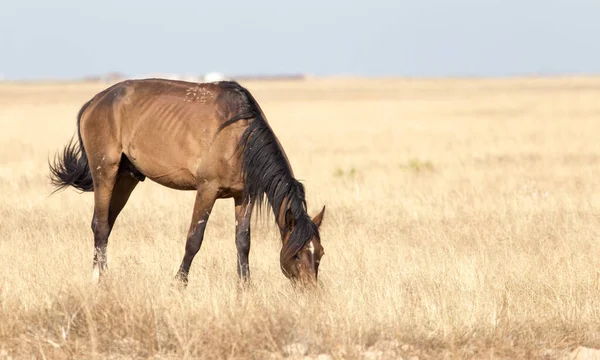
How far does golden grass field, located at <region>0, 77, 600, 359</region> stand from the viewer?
18.1 feet

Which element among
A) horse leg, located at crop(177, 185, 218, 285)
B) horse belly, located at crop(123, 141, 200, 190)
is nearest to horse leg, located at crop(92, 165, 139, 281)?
horse belly, located at crop(123, 141, 200, 190)

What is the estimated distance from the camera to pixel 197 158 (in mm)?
7445

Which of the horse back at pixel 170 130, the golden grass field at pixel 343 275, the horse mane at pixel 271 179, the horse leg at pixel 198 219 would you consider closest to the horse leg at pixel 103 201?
the horse back at pixel 170 130

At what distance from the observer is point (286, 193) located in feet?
22.7

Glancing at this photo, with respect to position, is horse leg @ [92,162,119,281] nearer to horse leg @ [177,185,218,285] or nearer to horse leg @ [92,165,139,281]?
horse leg @ [92,165,139,281]

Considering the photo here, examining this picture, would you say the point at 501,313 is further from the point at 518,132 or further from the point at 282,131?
the point at 282,131

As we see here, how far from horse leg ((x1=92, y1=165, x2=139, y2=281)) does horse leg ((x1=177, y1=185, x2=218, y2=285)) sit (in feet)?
2.86

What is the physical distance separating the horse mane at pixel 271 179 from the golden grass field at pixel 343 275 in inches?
19.0

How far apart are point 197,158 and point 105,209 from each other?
4.40 feet

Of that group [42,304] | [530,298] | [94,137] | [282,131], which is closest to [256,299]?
[42,304]

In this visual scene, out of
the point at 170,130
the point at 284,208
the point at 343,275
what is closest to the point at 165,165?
the point at 170,130

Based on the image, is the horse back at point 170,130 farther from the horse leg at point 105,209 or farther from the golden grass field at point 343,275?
the golden grass field at point 343,275

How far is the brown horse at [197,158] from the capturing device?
22.6 feet

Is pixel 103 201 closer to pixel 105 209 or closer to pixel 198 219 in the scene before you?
pixel 105 209
